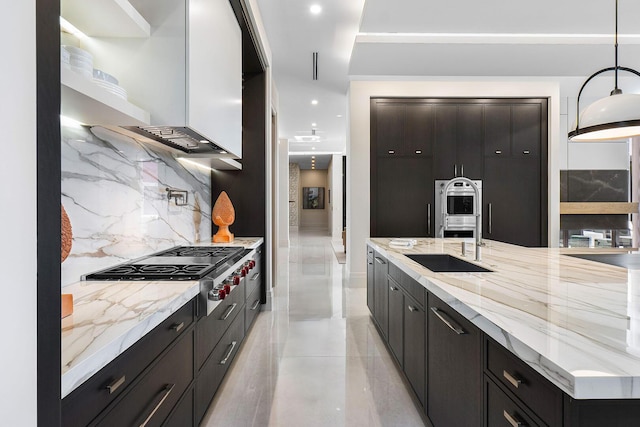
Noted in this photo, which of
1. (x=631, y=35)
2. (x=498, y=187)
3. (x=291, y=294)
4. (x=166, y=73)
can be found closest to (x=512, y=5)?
(x=631, y=35)

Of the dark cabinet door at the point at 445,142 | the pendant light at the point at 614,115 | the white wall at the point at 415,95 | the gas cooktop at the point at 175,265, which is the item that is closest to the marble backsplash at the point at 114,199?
the gas cooktop at the point at 175,265

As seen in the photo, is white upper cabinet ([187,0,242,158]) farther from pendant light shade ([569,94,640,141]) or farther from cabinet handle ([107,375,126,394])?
pendant light shade ([569,94,640,141])

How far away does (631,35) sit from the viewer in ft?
12.0

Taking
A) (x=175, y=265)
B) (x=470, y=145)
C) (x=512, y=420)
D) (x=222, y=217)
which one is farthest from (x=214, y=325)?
(x=470, y=145)

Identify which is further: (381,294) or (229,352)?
(381,294)

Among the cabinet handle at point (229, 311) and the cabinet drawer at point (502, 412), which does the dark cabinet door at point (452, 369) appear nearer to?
the cabinet drawer at point (502, 412)

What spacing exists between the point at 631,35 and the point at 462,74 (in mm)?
1698

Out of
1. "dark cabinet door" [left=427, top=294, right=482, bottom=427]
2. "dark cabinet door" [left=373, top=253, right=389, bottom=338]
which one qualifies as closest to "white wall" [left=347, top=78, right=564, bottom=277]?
"dark cabinet door" [left=373, top=253, right=389, bottom=338]

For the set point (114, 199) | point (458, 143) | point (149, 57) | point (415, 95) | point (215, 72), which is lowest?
point (114, 199)

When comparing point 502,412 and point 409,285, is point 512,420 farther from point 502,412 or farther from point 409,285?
point 409,285

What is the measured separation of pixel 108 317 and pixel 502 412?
4.03 ft

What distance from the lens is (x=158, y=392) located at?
126 cm

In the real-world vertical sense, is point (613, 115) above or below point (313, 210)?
above
